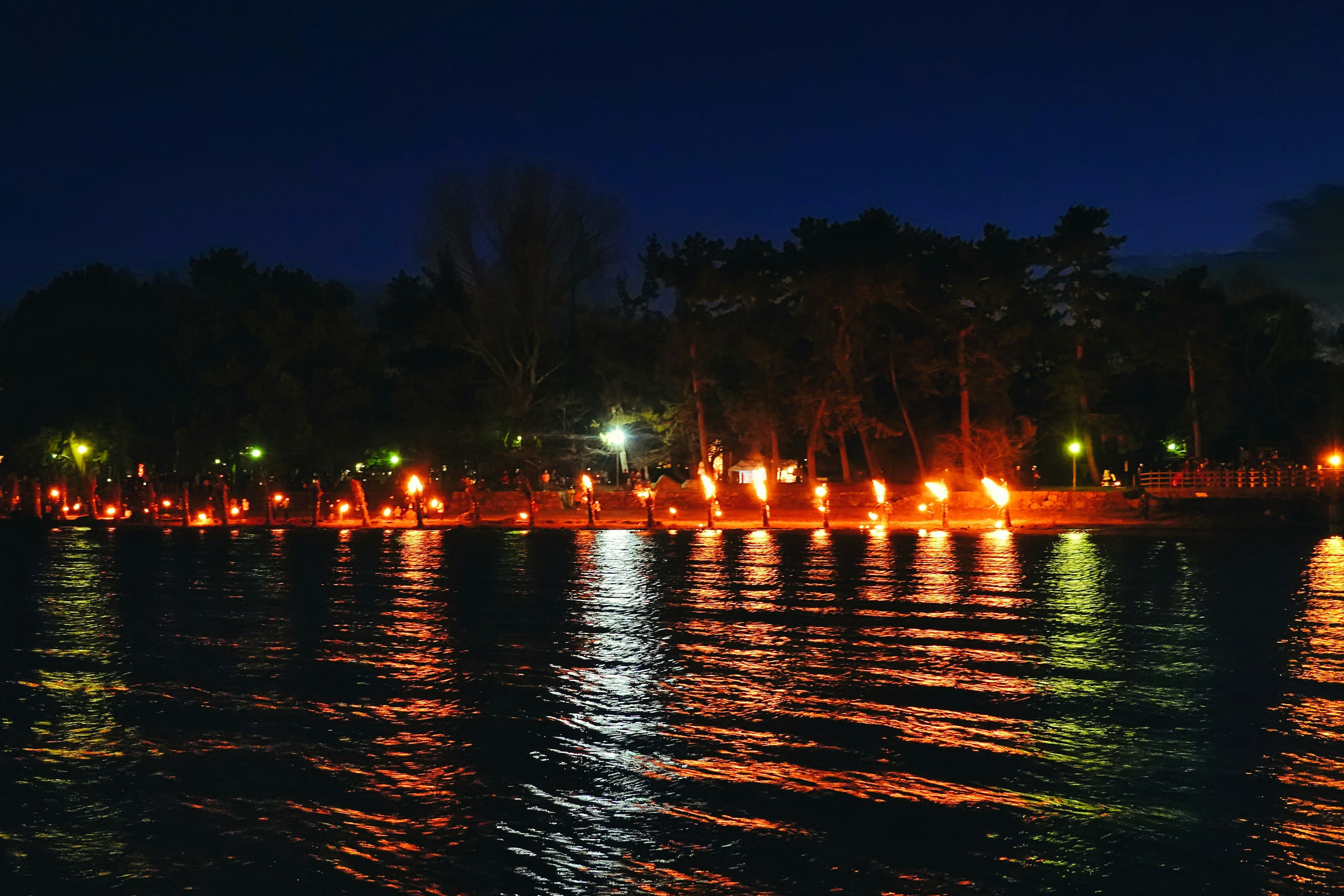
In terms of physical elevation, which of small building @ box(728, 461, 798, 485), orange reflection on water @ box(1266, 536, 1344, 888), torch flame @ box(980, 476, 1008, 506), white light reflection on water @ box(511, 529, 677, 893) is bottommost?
orange reflection on water @ box(1266, 536, 1344, 888)

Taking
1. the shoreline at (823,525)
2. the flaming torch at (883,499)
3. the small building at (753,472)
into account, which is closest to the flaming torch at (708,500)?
the shoreline at (823,525)

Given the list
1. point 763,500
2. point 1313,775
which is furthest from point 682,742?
point 763,500

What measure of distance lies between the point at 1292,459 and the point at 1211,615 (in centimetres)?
5740

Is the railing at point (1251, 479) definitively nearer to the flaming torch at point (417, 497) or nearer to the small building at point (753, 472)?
the small building at point (753, 472)

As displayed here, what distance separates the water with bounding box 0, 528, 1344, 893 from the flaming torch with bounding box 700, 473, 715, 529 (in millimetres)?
21136

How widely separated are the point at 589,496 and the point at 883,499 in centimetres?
1148

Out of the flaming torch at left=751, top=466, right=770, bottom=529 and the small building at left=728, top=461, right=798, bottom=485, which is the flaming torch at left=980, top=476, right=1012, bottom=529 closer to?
the flaming torch at left=751, top=466, right=770, bottom=529

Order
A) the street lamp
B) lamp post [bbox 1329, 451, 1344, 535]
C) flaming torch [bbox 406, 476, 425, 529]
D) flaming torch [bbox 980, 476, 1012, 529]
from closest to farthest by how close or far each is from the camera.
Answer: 1. lamp post [bbox 1329, 451, 1344, 535]
2. flaming torch [bbox 980, 476, 1012, 529]
3. flaming torch [bbox 406, 476, 425, 529]
4. the street lamp

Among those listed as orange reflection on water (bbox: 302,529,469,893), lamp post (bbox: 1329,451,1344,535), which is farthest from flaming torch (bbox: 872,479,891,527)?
orange reflection on water (bbox: 302,529,469,893)

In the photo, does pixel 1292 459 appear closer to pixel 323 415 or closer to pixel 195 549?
pixel 323 415

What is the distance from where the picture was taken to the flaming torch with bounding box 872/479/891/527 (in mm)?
40531

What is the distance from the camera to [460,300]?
215 ft

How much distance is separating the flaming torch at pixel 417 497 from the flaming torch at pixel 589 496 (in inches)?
267

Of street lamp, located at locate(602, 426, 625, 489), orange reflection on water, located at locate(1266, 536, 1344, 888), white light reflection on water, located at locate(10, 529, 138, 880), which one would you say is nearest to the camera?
orange reflection on water, located at locate(1266, 536, 1344, 888)
